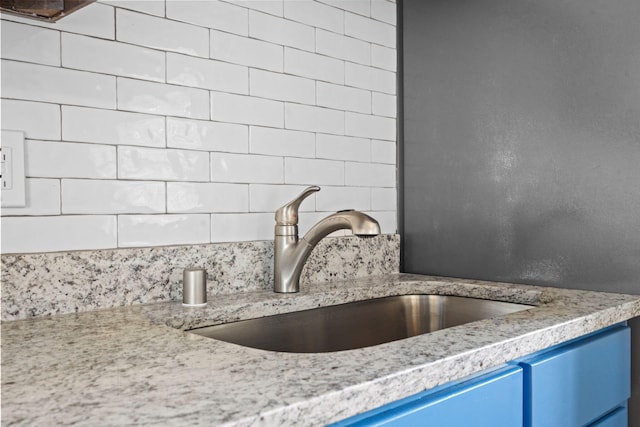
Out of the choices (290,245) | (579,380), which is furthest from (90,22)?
(579,380)

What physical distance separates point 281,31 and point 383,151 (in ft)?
1.66

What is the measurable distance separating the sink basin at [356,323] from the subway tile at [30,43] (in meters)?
0.61

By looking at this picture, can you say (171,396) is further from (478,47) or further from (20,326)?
(478,47)

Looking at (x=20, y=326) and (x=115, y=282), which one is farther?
(x=115, y=282)

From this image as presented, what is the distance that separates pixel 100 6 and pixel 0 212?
0.46 m

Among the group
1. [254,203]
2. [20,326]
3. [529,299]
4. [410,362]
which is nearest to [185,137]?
[254,203]

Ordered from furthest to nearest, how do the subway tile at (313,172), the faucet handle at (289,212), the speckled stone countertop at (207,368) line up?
1. the subway tile at (313,172)
2. the faucet handle at (289,212)
3. the speckled stone countertop at (207,368)

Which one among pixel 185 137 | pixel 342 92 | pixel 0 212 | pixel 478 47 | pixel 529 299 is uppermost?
pixel 478 47

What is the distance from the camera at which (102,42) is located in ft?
3.88

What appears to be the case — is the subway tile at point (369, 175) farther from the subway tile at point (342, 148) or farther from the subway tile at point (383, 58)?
the subway tile at point (383, 58)

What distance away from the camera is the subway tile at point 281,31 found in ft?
4.77

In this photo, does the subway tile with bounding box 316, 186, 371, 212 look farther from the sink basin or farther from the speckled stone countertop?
the speckled stone countertop

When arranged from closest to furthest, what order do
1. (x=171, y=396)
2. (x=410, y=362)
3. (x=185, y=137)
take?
(x=171, y=396) < (x=410, y=362) < (x=185, y=137)

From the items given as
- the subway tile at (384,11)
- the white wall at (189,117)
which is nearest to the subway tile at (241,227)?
the white wall at (189,117)
